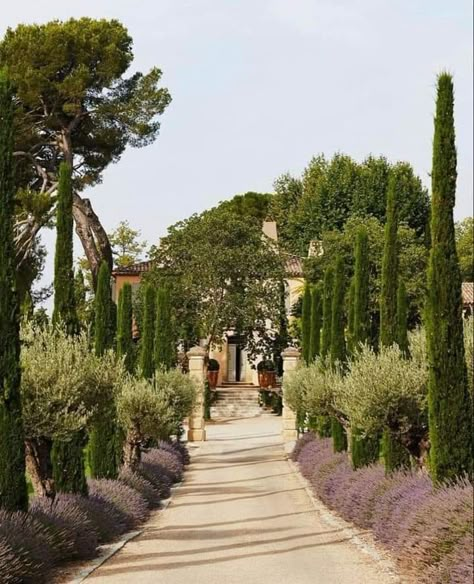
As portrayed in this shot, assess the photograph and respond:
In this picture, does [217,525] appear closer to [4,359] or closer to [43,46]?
[4,359]

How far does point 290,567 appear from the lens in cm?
1330

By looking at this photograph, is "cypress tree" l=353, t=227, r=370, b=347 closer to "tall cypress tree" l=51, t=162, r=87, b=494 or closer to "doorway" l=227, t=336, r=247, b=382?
"tall cypress tree" l=51, t=162, r=87, b=494

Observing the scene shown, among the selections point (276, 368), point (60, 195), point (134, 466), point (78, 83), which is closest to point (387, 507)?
point (60, 195)

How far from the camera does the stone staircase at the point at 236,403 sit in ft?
192

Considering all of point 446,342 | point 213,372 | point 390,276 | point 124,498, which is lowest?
point 124,498

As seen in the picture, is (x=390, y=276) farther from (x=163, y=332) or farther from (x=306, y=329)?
(x=306, y=329)

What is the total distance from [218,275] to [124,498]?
118ft

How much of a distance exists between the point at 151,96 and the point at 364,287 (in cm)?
2007

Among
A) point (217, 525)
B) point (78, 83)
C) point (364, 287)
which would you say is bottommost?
point (217, 525)

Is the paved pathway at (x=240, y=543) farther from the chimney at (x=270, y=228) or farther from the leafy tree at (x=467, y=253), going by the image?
the leafy tree at (x=467, y=253)

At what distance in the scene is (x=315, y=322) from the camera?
36.8 m

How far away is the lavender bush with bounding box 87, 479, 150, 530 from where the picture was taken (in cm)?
1825

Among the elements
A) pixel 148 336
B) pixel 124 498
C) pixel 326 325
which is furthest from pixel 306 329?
pixel 124 498

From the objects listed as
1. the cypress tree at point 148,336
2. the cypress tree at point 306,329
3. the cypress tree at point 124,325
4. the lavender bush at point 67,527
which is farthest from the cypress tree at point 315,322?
the lavender bush at point 67,527
